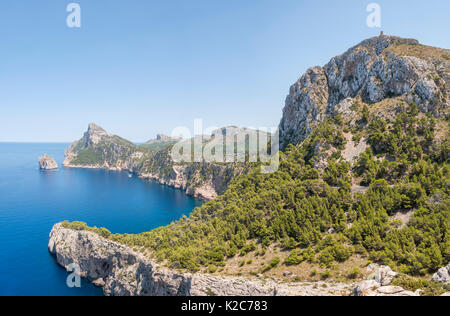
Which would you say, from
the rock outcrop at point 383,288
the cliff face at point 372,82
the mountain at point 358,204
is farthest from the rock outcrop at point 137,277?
the cliff face at point 372,82

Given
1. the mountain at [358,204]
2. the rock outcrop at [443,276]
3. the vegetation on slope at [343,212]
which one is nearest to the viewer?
the rock outcrop at [443,276]

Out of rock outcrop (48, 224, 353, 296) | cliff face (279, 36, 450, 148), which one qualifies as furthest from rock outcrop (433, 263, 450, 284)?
cliff face (279, 36, 450, 148)

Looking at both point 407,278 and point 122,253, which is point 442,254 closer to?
point 407,278

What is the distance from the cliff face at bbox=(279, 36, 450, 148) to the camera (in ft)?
198

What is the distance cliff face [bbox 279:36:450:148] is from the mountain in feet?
1.16

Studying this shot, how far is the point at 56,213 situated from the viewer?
110m

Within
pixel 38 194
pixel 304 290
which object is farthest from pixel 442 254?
pixel 38 194

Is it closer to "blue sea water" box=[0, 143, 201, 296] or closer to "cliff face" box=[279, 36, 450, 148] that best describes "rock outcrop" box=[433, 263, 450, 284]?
"cliff face" box=[279, 36, 450, 148]

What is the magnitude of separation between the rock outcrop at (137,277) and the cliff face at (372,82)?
201 ft

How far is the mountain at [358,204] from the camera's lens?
102ft

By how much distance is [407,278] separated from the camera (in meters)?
22.8

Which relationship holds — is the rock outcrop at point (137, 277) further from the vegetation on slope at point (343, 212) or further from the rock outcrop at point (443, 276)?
the rock outcrop at point (443, 276)

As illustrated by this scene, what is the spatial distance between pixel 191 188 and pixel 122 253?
96.6 m

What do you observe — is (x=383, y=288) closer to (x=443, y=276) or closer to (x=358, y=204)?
(x=443, y=276)
